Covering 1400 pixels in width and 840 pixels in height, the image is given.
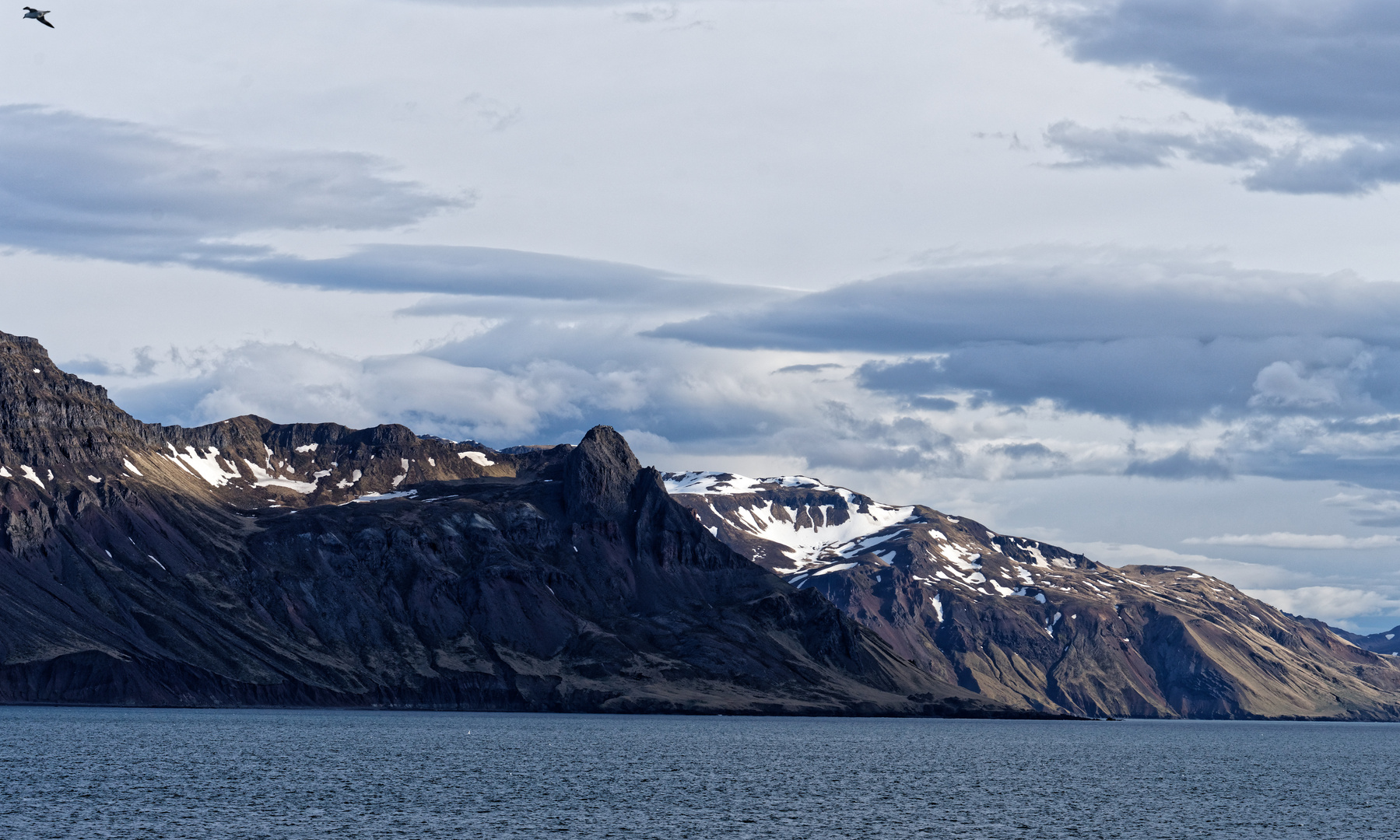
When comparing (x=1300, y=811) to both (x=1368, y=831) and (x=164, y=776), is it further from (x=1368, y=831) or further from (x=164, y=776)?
(x=164, y=776)

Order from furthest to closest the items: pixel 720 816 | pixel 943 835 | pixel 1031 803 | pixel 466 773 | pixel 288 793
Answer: pixel 466 773, pixel 1031 803, pixel 288 793, pixel 720 816, pixel 943 835

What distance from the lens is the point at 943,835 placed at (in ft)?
419

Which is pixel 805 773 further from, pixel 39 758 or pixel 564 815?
pixel 39 758

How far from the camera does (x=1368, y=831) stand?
14038cm

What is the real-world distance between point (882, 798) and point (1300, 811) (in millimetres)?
43879

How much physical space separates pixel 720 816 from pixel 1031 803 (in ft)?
132

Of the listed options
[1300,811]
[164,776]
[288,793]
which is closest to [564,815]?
[288,793]

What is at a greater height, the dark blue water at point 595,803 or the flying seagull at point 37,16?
the flying seagull at point 37,16

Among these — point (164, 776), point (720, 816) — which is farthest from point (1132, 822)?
point (164, 776)

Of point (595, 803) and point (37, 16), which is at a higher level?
point (37, 16)

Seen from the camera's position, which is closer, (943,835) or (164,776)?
(943,835)

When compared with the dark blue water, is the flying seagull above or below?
above

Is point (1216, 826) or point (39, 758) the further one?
point (39, 758)

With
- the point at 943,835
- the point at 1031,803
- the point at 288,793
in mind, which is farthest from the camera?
the point at 1031,803
